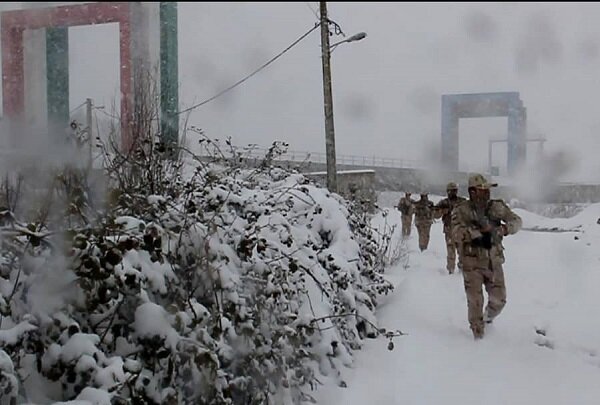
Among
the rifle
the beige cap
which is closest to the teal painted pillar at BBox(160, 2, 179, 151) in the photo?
the beige cap

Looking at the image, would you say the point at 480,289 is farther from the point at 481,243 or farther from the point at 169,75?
the point at 169,75

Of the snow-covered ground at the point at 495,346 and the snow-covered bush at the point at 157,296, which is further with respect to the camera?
the snow-covered ground at the point at 495,346

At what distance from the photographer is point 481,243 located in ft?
19.7

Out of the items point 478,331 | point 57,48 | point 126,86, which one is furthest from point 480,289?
point 57,48

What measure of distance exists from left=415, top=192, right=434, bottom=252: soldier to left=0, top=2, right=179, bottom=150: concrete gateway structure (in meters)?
8.03

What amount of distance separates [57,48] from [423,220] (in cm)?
942

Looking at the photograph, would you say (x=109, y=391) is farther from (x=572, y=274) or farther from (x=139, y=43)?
(x=572, y=274)

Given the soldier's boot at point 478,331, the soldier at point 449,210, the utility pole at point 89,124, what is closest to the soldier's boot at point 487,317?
the soldier's boot at point 478,331

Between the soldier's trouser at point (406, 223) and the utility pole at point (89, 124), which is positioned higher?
the utility pole at point (89, 124)

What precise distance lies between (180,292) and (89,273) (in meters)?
0.55

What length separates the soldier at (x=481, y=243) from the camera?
19.6 feet

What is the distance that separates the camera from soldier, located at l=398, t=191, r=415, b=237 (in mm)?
11977

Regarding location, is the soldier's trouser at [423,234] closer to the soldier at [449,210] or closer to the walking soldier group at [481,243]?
the soldier at [449,210]

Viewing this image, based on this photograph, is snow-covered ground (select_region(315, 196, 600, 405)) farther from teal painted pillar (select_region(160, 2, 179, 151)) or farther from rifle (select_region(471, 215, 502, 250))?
teal painted pillar (select_region(160, 2, 179, 151))
